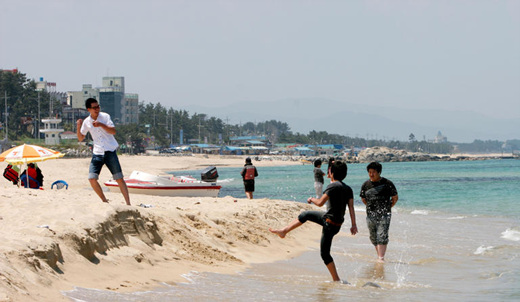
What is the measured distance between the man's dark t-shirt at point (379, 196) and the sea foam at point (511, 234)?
745 centimetres

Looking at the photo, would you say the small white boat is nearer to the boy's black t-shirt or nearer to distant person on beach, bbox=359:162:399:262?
distant person on beach, bbox=359:162:399:262

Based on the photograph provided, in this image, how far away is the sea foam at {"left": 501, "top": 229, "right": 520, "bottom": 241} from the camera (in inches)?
668

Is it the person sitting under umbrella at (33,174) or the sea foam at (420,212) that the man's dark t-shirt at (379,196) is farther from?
the sea foam at (420,212)

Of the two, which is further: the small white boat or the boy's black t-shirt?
the small white boat

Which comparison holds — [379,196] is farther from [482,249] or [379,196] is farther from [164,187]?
[164,187]

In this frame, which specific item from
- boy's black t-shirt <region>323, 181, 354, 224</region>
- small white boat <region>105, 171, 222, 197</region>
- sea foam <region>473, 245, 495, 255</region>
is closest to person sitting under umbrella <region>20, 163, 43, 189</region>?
small white boat <region>105, 171, 222, 197</region>

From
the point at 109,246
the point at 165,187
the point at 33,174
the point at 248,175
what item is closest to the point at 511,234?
the point at 248,175

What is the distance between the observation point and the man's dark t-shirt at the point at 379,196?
1080 centimetres

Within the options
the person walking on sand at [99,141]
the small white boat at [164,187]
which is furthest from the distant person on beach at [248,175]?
the person walking on sand at [99,141]

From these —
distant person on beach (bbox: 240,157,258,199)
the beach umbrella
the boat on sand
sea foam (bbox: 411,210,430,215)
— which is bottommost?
sea foam (bbox: 411,210,430,215)

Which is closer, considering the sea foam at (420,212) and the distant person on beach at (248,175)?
the distant person on beach at (248,175)

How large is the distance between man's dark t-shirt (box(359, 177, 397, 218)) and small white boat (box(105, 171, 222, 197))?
13.9m

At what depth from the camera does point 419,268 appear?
12.0 metres

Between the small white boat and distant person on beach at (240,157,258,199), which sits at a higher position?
distant person on beach at (240,157,258,199)
